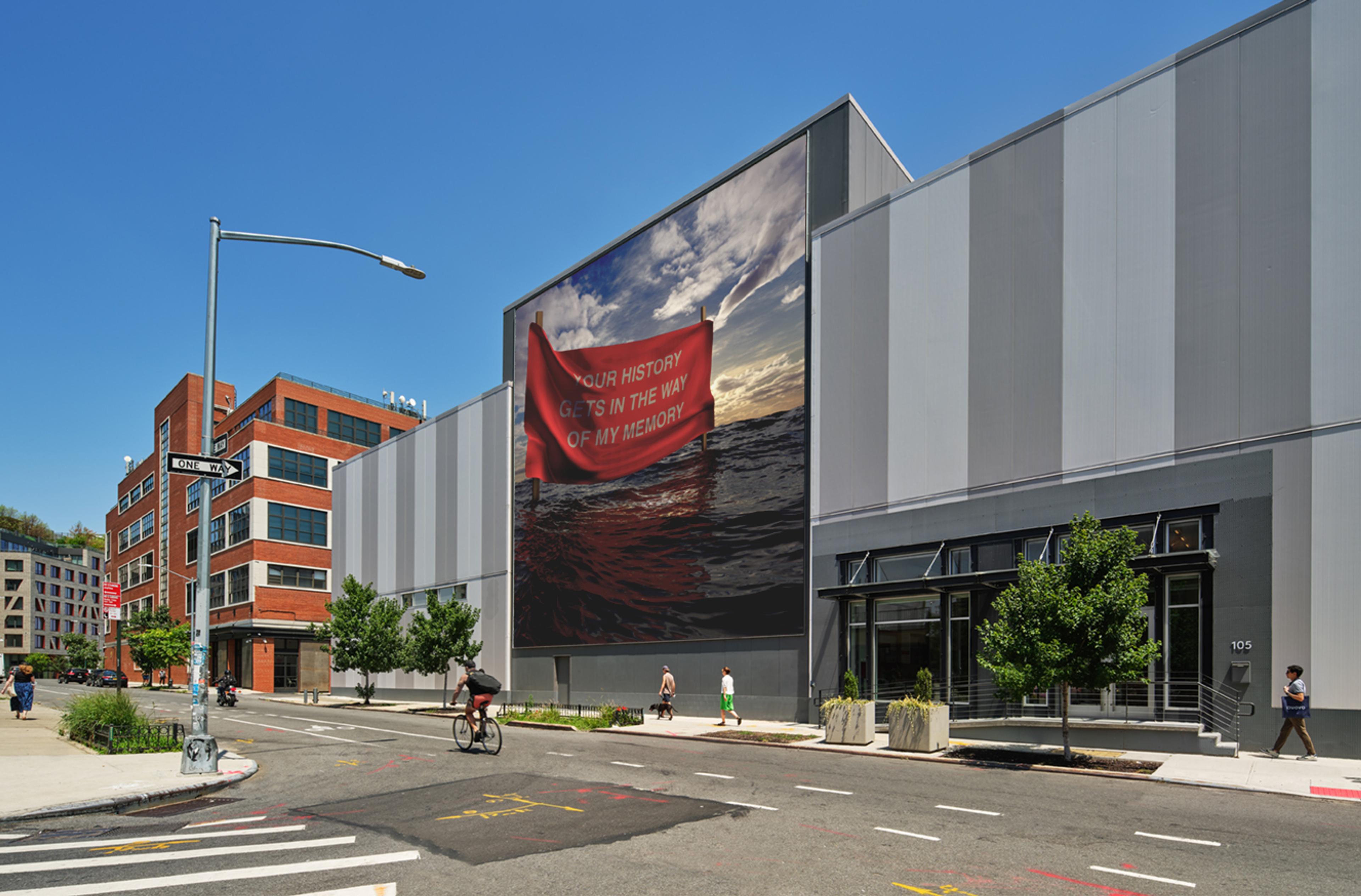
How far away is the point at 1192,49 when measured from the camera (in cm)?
2389

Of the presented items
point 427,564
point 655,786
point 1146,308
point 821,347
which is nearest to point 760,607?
point 821,347

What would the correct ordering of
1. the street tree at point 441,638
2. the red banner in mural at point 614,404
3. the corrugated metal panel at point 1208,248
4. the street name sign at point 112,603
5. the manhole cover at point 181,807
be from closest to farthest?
1. the manhole cover at point 181,807
2. the corrugated metal panel at point 1208,248
3. the red banner in mural at point 614,404
4. the street name sign at point 112,603
5. the street tree at point 441,638

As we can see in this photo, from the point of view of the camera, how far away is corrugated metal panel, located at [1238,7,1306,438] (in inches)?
839

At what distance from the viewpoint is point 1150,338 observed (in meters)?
24.0

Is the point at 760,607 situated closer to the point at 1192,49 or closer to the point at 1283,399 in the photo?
the point at 1283,399

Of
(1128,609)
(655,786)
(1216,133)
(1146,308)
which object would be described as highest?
(1216,133)

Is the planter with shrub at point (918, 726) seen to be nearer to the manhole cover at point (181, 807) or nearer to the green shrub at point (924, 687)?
the green shrub at point (924, 687)

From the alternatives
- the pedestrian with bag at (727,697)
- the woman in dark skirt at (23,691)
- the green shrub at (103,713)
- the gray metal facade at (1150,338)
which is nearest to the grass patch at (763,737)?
the pedestrian with bag at (727,697)

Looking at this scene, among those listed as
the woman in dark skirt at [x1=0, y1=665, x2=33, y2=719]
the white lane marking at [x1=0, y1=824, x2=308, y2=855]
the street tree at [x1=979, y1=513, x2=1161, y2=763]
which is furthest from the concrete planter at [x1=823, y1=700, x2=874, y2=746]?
the woman in dark skirt at [x1=0, y1=665, x2=33, y2=719]

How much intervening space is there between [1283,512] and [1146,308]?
20.5ft

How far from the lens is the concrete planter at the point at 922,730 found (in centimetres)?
2178

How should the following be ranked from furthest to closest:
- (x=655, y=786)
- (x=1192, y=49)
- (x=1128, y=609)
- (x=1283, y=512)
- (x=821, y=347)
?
(x=821, y=347), (x=1192, y=49), (x=1283, y=512), (x=1128, y=609), (x=655, y=786)

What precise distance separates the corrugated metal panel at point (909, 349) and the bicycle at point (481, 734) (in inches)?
587

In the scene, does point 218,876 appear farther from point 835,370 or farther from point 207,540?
point 835,370
